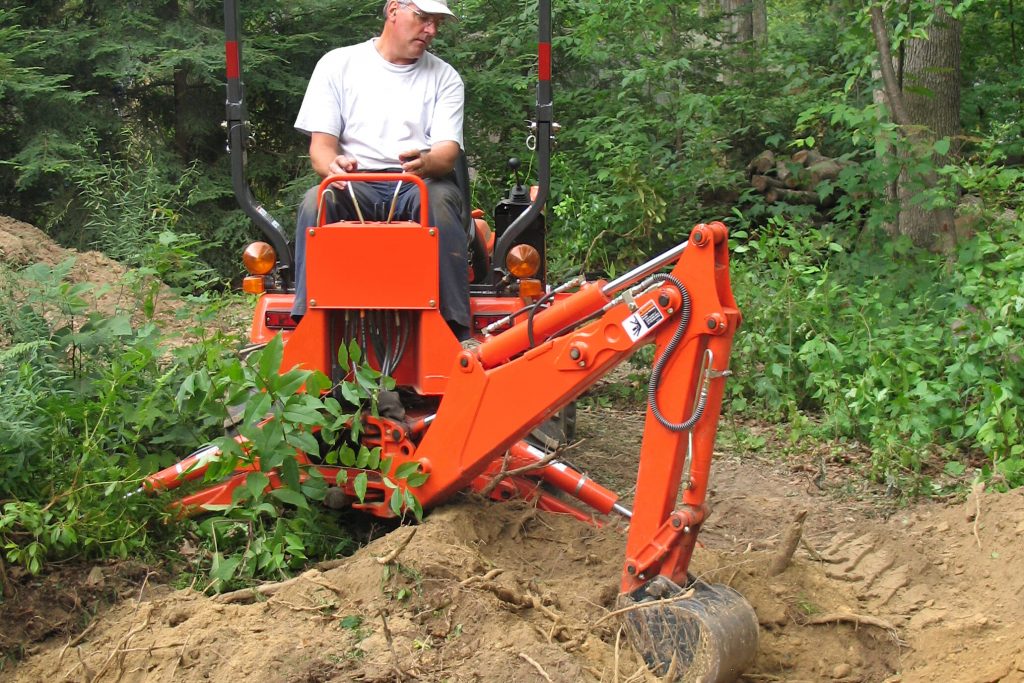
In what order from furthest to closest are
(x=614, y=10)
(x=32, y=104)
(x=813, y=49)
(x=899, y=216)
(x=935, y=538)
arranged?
(x=813, y=49) → (x=614, y=10) → (x=32, y=104) → (x=899, y=216) → (x=935, y=538)

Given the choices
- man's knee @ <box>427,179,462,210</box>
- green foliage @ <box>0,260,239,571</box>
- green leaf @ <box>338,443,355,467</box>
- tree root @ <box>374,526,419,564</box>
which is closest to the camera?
tree root @ <box>374,526,419,564</box>

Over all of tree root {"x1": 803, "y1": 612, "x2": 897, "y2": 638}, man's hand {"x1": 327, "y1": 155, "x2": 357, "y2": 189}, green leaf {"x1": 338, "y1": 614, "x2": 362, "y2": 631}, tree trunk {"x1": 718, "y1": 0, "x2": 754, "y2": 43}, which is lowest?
tree root {"x1": 803, "y1": 612, "x2": 897, "y2": 638}

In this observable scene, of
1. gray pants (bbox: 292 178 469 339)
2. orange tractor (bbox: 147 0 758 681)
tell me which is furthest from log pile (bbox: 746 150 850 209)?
gray pants (bbox: 292 178 469 339)

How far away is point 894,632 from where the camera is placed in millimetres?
4098

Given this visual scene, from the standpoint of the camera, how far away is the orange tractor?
11.7 feet

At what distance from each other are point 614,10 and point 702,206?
185 cm

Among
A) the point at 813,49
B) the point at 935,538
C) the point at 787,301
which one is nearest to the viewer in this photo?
the point at 935,538

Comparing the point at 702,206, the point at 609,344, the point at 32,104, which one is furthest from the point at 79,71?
the point at 609,344

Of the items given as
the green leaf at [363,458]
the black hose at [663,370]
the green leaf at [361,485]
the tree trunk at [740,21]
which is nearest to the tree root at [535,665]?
the black hose at [663,370]

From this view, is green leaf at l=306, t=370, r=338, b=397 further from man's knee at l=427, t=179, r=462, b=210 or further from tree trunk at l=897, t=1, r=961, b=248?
tree trunk at l=897, t=1, r=961, b=248

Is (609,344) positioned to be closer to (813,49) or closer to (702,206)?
(702,206)

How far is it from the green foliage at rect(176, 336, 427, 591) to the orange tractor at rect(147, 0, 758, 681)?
81mm

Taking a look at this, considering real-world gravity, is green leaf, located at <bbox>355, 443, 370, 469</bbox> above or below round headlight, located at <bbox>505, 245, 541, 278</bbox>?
below

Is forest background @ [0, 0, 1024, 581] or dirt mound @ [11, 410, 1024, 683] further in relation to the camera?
forest background @ [0, 0, 1024, 581]
